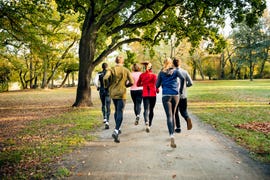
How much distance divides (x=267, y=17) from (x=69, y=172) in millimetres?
58440

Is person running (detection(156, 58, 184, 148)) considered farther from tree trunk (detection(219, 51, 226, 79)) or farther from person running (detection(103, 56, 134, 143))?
tree trunk (detection(219, 51, 226, 79))

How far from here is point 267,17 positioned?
54.2m

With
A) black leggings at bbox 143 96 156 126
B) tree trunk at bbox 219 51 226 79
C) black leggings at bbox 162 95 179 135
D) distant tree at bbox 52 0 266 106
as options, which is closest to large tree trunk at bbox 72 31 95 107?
distant tree at bbox 52 0 266 106

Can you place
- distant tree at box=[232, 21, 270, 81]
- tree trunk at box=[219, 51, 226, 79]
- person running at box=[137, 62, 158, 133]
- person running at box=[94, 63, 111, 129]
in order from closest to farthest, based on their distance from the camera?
person running at box=[137, 62, 158, 133] → person running at box=[94, 63, 111, 129] → distant tree at box=[232, 21, 270, 81] → tree trunk at box=[219, 51, 226, 79]

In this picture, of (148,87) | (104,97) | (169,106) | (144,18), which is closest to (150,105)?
(148,87)

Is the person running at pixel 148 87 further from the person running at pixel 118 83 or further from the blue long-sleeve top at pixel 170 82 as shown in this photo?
the blue long-sleeve top at pixel 170 82

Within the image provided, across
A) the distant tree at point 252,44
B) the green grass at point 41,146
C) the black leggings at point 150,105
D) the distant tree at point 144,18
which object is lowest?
the green grass at point 41,146

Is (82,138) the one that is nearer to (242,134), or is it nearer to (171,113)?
(171,113)

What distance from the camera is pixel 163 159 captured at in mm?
5730

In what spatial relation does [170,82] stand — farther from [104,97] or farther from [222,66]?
[222,66]

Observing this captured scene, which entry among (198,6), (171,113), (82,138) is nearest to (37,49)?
(198,6)

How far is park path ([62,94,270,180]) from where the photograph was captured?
16.0 ft

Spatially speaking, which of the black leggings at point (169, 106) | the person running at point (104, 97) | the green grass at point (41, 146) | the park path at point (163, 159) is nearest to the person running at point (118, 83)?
the park path at point (163, 159)

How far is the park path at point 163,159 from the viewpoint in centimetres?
487
